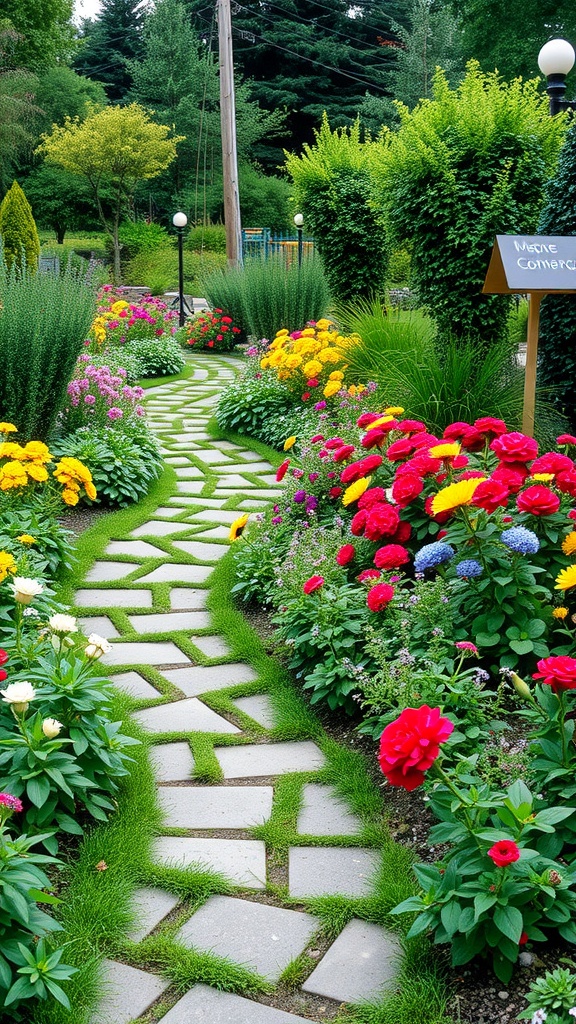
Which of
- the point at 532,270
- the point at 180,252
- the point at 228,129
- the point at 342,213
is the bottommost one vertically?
the point at 532,270

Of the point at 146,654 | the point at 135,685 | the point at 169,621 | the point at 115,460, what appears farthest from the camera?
the point at 115,460

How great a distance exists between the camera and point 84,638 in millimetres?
3244

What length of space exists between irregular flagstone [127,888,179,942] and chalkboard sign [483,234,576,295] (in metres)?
2.66

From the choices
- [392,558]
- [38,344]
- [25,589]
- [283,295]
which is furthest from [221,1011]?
[283,295]

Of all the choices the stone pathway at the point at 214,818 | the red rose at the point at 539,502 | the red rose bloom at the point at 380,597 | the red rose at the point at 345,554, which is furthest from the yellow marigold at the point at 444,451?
the stone pathway at the point at 214,818

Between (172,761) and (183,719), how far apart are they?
0.23 m

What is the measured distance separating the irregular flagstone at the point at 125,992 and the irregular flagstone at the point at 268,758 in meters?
0.78

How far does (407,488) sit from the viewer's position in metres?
2.77

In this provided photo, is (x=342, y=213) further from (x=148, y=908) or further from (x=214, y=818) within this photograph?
(x=148, y=908)

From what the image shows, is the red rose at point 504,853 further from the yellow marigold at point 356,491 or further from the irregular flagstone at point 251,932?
the yellow marigold at point 356,491

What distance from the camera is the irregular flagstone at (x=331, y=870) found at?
1.97 m

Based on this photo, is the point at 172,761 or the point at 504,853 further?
the point at 172,761

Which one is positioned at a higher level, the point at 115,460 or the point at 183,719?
the point at 115,460

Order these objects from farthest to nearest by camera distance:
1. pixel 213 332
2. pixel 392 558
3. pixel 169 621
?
pixel 213 332 → pixel 169 621 → pixel 392 558
